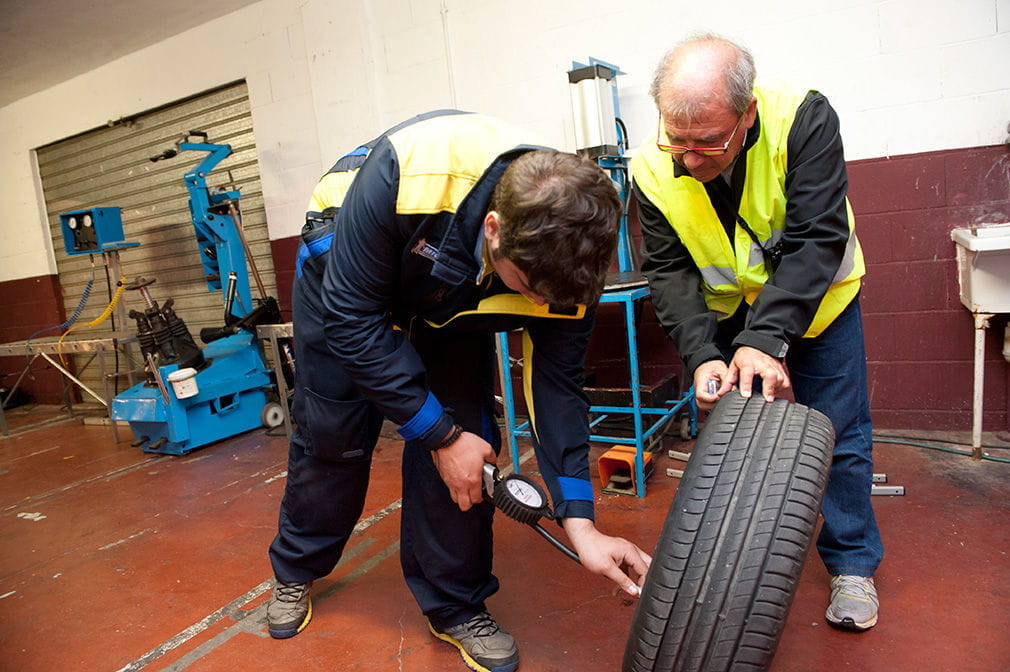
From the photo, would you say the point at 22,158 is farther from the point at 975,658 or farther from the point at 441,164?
the point at 975,658

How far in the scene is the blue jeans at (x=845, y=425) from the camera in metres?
1.50

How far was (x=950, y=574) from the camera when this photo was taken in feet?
5.55

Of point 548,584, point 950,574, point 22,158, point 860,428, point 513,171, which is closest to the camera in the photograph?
point 513,171

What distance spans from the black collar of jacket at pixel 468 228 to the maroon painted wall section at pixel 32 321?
6.00 m

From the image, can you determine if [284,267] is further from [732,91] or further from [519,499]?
[732,91]

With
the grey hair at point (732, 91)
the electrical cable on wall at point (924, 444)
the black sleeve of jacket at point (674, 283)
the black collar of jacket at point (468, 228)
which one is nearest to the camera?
the black collar of jacket at point (468, 228)

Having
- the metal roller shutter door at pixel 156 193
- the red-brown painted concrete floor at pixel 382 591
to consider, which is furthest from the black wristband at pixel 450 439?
the metal roller shutter door at pixel 156 193

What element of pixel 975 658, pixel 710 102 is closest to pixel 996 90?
pixel 710 102

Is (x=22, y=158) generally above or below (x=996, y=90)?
above

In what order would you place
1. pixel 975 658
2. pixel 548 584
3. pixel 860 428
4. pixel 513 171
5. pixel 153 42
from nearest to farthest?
1. pixel 513 171
2. pixel 975 658
3. pixel 860 428
4. pixel 548 584
5. pixel 153 42

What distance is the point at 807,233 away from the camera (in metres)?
1.33

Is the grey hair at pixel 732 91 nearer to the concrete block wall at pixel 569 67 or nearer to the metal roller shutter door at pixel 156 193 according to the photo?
the concrete block wall at pixel 569 67

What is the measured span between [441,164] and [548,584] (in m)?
1.27

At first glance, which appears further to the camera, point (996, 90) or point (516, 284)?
point (996, 90)
